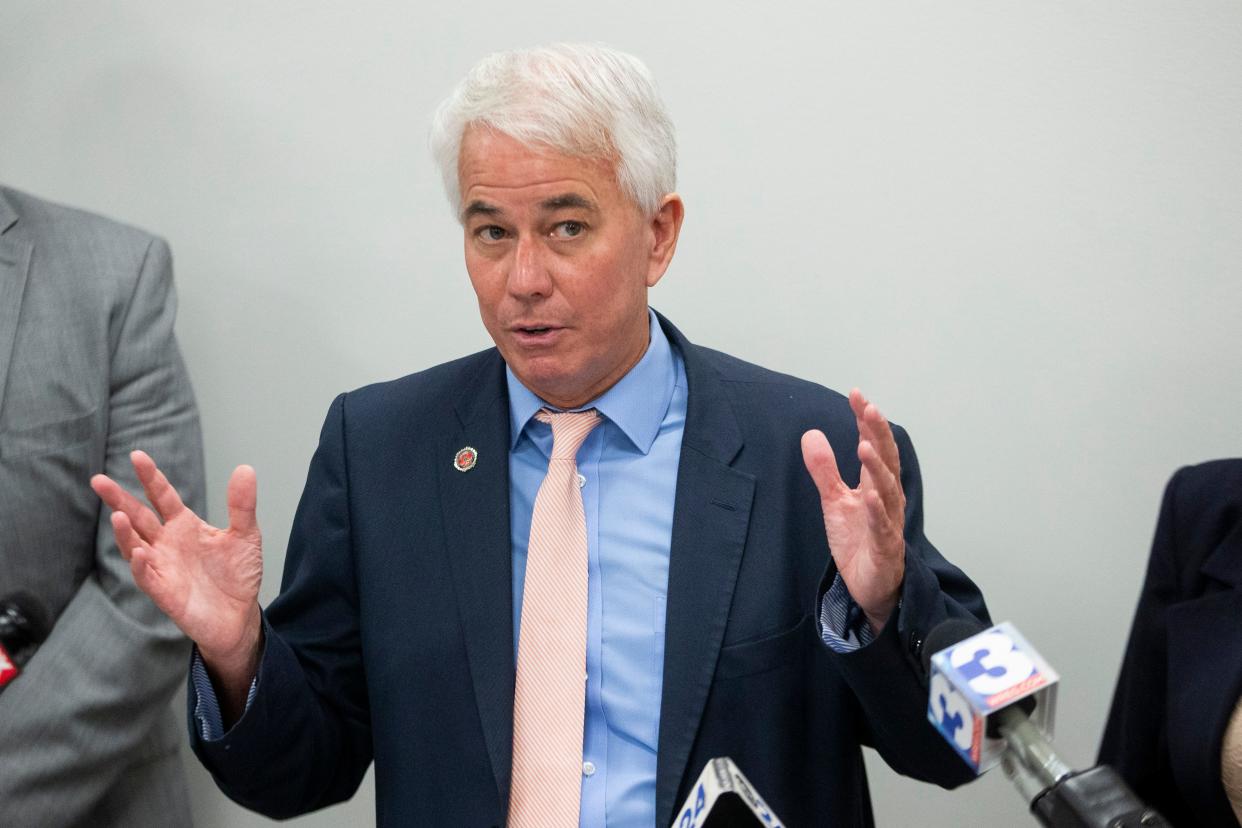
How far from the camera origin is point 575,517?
78.5 inches

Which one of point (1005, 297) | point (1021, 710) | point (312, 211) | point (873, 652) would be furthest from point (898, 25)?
point (1021, 710)

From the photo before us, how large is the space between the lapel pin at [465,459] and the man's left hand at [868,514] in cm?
55

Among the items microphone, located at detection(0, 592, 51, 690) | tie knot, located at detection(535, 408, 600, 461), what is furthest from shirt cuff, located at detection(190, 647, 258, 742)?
tie knot, located at detection(535, 408, 600, 461)

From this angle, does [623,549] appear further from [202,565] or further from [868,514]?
[202,565]

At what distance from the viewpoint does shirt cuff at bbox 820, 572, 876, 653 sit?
1.79 metres

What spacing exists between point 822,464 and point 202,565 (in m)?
0.78

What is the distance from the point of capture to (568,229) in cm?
198

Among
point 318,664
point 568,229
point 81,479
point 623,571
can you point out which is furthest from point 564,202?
point 81,479

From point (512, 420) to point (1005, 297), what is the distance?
3.45 ft

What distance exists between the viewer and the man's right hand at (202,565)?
5.81 feet

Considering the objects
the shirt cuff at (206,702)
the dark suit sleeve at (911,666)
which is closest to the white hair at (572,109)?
the dark suit sleeve at (911,666)

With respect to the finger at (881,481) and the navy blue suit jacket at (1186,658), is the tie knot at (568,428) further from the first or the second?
the navy blue suit jacket at (1186,658)

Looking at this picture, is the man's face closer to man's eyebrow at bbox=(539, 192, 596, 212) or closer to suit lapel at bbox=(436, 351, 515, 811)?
man's eyebrow at bbox=(539, 192, 596, 212)

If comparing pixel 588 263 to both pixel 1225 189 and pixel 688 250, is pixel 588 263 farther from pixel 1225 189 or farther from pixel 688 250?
pixel 1225 189
